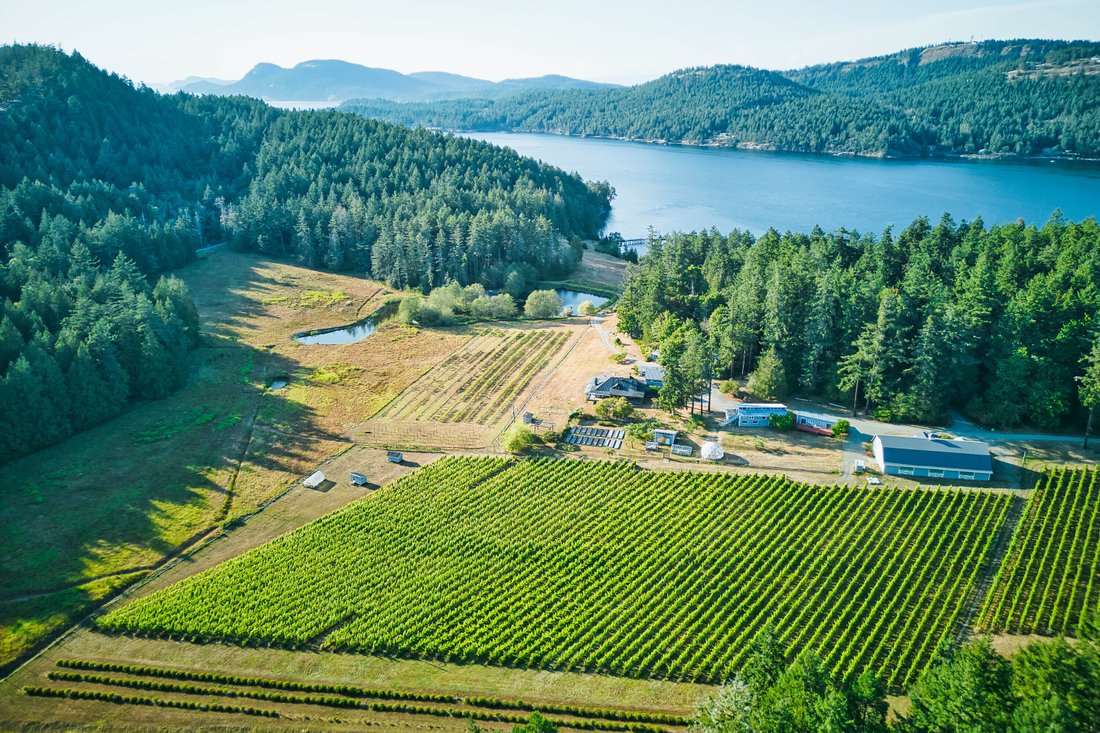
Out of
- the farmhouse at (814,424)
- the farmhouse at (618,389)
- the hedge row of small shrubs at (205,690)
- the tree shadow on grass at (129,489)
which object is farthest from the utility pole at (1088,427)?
the tree shadow on grass at (129,489)

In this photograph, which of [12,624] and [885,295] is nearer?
[12,624]

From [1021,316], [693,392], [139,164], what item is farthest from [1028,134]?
[139,164]

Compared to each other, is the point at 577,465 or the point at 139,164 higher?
the point at 139,164

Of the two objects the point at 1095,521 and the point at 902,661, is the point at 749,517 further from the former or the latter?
the point at 1095,521

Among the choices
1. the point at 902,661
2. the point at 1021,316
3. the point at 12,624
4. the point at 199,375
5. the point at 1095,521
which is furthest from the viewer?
the point at 199,375

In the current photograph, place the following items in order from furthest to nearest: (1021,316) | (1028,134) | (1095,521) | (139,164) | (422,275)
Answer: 1. (1028,134)
2. (139,164)
3. (422,275)
4. (1021,316)
5. (1095,521)

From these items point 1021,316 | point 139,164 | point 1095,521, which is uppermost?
point 139,164

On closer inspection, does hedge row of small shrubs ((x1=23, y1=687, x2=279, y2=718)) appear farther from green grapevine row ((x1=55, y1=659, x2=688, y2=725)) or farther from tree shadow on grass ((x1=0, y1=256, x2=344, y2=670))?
tree shadow on grass ((x1=0, y1=256, x2=344, y2=670))

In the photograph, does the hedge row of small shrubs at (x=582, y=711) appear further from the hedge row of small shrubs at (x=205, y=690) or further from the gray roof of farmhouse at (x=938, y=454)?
the gray roof of farmhouse at (x=938, y=454)
